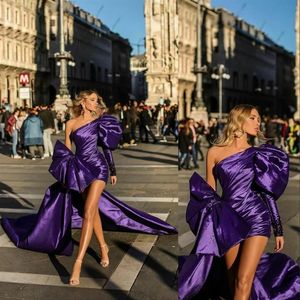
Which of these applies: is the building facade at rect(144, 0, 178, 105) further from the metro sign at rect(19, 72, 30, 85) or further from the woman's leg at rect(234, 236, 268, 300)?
the woman's leg at rect(234, 236, 268, 300)

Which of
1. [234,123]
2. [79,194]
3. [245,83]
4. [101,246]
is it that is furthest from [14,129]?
[245,83]

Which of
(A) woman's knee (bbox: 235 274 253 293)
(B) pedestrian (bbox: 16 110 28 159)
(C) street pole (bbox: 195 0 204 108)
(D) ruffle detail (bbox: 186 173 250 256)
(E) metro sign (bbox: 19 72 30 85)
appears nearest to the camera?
(D) ruffle detail (bbox: 186 173 250 256)

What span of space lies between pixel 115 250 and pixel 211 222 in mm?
1119

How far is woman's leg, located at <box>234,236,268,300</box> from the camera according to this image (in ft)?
6.35

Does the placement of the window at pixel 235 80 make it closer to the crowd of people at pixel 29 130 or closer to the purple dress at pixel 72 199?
the purple dress at pixel 72 199

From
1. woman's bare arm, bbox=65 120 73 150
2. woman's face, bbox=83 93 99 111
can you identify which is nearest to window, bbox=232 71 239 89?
woman's face, bbox=83 93 99 111

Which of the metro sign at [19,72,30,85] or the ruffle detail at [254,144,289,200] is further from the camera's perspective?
the metro sign at [19,72,30,85]

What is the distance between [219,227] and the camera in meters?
1.83

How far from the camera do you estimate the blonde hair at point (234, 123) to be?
1.92 m

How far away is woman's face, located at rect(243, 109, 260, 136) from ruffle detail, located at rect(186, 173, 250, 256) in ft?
0.89

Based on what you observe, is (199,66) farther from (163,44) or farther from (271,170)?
(271,170)

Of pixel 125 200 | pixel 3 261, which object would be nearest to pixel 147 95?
Answer: pixel 125 200

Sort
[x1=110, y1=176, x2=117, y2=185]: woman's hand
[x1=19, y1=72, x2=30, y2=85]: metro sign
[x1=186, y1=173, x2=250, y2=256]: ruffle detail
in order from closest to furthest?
[x1=186, y1=173, x2=250, y2=256]: ruffle detail → [x1=19, y1=72, x2=30, y2=85]: metro sign → [x1=110, y1=176, x2=117, y2=185]: woman's hand

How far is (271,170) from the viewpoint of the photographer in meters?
1.89
